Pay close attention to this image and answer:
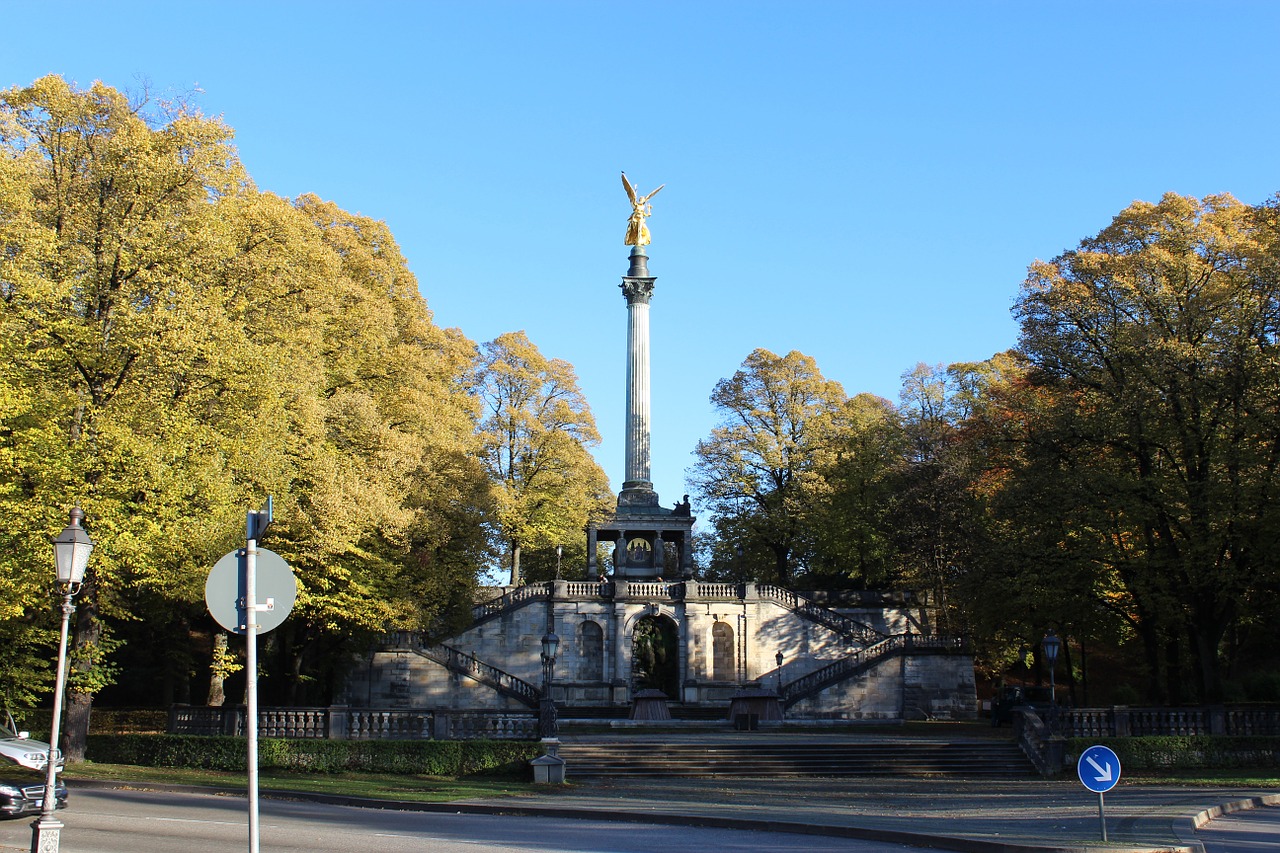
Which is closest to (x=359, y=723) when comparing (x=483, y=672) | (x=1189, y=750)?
(x=483, y=672)

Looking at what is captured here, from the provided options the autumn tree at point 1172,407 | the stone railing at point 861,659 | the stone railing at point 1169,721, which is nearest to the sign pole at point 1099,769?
the stone railing at point 1169,721

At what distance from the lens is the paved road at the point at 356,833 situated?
604 inches

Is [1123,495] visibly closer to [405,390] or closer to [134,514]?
[405,390]

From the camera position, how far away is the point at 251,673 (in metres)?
Answer: 8.96

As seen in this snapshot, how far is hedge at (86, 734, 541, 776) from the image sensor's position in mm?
26781

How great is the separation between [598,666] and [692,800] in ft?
93.4

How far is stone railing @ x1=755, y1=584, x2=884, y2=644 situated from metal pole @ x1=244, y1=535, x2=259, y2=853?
4347 cm

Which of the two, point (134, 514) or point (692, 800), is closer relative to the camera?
point (692, 800)

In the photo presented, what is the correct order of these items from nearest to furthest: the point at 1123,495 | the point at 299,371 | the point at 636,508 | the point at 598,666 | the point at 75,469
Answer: the point at 75,469
the point at 299,371
the point at 1123,495
the point at 598,666
the point at 636,508

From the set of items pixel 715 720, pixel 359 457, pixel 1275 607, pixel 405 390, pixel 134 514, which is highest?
pixel 405 390

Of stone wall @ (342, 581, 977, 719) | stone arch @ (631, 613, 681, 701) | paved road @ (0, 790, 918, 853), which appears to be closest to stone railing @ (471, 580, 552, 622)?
stone wall @ (342, 581, 977, 719)

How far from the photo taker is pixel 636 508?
54.4 meters

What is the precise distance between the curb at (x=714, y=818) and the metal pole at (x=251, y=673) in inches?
417

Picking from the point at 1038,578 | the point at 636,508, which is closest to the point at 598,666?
the point at 636,508
